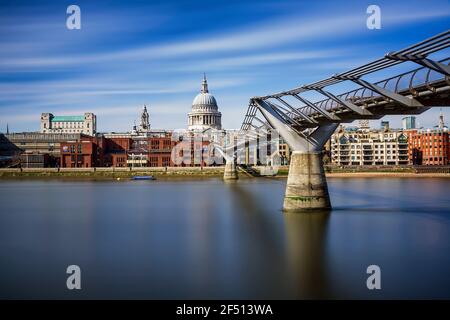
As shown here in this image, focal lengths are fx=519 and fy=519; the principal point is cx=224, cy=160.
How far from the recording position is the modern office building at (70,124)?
187250 millimetres

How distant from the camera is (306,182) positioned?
3275 cm

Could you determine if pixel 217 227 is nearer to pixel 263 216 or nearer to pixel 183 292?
pixel 263 216

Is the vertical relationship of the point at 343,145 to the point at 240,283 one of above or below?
above

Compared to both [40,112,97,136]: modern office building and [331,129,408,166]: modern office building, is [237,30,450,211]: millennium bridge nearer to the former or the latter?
[331,129,408,166]: modern office building

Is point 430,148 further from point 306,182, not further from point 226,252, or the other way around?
point 226,252

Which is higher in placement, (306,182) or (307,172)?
(307,172)

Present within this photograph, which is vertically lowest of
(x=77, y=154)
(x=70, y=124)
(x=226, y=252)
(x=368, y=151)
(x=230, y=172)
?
(x=226, y=252)

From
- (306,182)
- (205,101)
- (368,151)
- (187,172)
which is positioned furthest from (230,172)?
(205,101)

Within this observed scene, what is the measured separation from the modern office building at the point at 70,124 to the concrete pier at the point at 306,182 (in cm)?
16059

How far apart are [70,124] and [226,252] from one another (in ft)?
578
